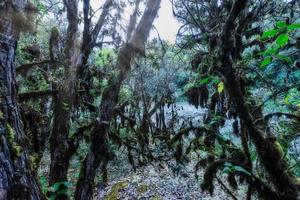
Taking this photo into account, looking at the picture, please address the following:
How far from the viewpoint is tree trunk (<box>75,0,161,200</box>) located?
3.78 metres

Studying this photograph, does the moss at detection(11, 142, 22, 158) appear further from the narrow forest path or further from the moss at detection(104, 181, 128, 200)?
the moss at detection(104, 181, 128, 200)

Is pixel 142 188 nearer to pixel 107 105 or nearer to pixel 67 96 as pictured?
pixel 67 96

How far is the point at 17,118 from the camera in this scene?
1.82m

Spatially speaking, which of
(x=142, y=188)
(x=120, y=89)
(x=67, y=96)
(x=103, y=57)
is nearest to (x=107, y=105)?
(x=120, y=89)

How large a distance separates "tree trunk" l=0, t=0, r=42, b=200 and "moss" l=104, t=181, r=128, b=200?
4.98 m

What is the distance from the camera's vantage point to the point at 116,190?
677 centimetres

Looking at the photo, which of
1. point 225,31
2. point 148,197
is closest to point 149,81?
point 148,197

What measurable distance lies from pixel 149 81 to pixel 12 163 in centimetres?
1049

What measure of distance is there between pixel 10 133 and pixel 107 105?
2172 mm

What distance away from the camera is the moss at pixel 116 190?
6.43 meters

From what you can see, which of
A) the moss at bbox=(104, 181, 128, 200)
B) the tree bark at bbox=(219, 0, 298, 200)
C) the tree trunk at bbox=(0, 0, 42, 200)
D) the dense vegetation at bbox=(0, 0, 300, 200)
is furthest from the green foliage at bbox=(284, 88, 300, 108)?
the moss at bbox=(104, 181, 128, 200)

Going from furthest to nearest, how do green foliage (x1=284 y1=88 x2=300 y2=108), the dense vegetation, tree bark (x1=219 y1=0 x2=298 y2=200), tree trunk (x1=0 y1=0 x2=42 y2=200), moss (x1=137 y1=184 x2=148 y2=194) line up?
moss (x1=137 y1=184 x2=148 y2=194), green foliage (x1=284 y1=88 x2=300 y2=108), tree bark (x1=219 y1=0 x2=298 y2=200), the dense vegetation, tree trunk (x1=0 y1=0 x2=42 y2=200)

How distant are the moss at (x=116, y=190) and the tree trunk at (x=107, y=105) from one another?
279 centimetres

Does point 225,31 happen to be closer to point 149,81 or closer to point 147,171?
point 147,171
